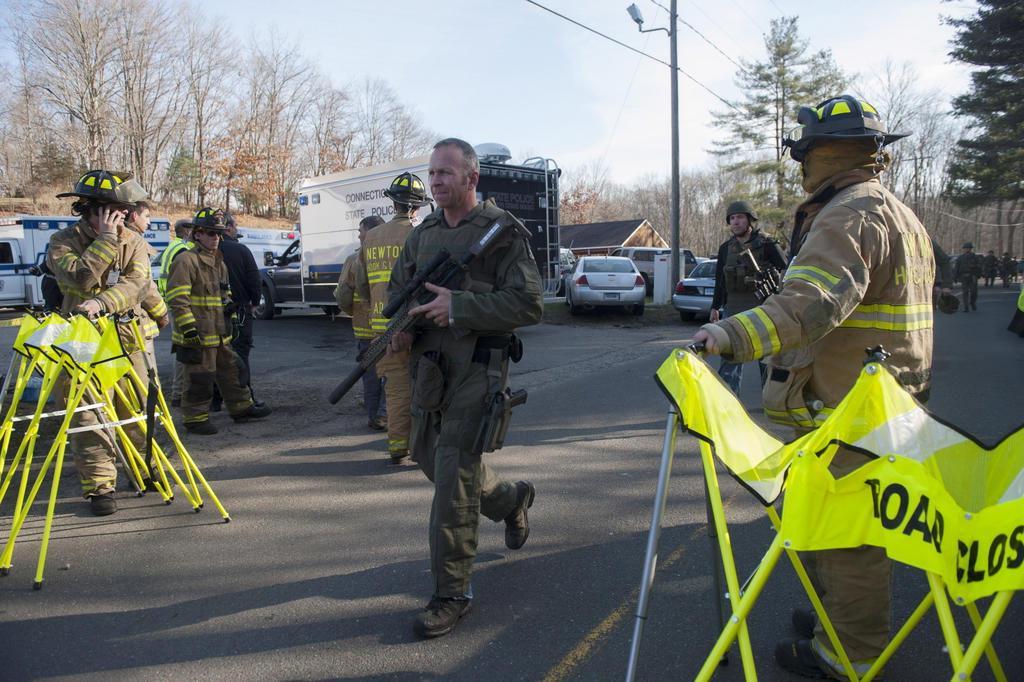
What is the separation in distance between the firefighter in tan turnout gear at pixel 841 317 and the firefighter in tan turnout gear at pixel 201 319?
5124 millimetres

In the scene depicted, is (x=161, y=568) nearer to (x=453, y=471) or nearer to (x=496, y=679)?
(x=453, y=471)

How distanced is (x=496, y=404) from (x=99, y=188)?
3198 millimetres

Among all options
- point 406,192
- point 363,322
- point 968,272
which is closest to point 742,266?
point 406,192

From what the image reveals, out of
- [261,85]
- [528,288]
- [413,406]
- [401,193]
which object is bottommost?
[413,406]

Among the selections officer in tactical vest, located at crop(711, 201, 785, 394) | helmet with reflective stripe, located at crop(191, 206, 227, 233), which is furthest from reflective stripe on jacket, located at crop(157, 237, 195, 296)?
officer in tactical vest, located at crop(711, 201, 785, 394)

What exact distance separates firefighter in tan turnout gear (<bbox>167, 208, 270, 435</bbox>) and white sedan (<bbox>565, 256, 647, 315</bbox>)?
36.7 ft

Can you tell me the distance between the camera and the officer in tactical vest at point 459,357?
10.1 feet

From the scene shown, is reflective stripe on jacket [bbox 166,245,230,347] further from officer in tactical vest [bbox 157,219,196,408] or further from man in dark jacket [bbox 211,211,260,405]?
man in dark jacket [bbox 211,211,260,405]

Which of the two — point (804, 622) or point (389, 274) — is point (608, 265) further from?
point (804, 622)

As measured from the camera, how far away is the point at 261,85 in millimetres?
50875

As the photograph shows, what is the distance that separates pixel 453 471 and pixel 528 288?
2.93ft

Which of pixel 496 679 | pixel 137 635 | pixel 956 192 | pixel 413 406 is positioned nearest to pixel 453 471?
pixel 413 406

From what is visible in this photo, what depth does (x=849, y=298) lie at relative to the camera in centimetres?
243

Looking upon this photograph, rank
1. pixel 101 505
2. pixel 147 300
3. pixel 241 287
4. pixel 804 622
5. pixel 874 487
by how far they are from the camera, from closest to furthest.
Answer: pixel 874 487
pixel 804 622
pixel 101 505
pixel 147 300
pixel 241 287
